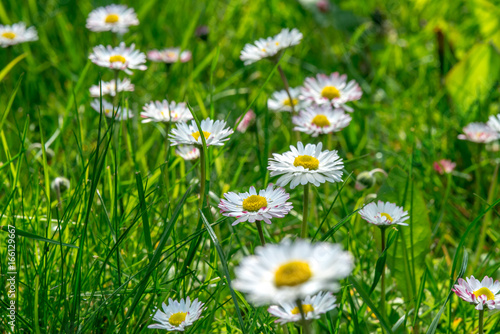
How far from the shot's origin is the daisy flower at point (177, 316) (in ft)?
3.05

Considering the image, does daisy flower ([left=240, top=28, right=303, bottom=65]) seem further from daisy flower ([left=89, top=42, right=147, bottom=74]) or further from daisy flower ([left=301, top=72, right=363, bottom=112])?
daisy flower ([left=89, top=42, right=147, bottom=74])

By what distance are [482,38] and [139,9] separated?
171 cm

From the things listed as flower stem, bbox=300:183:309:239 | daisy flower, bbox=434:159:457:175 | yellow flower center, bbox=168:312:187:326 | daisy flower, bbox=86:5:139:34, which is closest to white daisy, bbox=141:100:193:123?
flower stem, bbox=300:183:309:239

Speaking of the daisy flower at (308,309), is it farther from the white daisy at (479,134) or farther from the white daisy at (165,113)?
the white daisy at (479,134)

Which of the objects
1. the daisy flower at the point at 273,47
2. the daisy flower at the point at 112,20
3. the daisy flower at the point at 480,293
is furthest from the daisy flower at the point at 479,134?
the daisy flower at the point at 112,20

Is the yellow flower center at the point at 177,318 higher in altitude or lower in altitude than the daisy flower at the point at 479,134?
lower

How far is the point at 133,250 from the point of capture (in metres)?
1.34

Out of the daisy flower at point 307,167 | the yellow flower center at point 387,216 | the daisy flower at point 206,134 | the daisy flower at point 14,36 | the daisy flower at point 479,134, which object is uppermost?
the daisy flower at point 14,36

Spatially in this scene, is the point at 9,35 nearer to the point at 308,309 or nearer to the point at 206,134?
the point at 206,134

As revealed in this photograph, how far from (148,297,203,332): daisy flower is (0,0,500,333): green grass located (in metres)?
0.03

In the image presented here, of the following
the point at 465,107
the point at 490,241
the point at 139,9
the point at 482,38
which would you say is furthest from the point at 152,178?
the point at 482,38

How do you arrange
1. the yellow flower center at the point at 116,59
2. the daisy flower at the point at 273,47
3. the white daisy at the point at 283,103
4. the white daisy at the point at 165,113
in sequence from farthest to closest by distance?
the white daisy at the point at 283,103
the yellow flower center at the point at 116,59
the daisy flower at the point at 273,47
the white daisy at the point at 165,113

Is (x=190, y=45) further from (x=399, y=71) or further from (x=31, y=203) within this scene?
(x=31, y=203)

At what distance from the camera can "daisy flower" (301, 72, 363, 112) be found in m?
1.56
